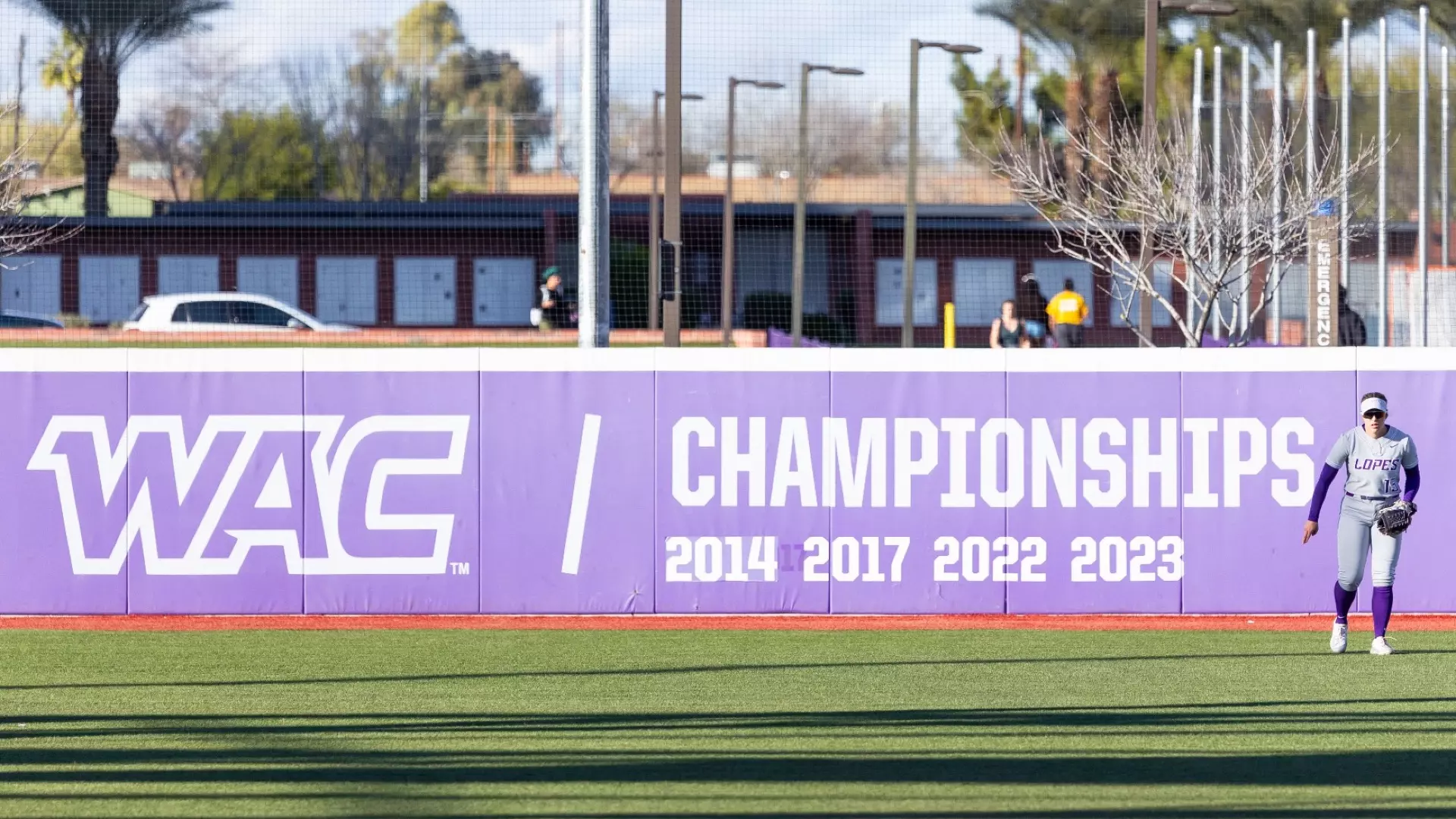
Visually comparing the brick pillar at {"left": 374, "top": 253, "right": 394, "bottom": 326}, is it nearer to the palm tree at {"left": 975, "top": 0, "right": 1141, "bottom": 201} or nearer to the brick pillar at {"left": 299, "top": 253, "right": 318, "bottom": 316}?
the brick pillar at {"left": 299, "top": 253, "right": 318, "bottom": 316}

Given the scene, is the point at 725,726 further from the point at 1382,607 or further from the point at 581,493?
the point at 581,493

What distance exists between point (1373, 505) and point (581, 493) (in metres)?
5.89

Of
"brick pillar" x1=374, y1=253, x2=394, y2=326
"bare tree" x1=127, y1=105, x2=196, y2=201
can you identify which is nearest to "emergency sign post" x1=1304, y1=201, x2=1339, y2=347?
"brick pillar" x1=374, y1=253, x2=394, y2=326

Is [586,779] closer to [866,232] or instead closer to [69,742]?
[69,742]

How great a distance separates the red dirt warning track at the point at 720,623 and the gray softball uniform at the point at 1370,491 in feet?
5.97

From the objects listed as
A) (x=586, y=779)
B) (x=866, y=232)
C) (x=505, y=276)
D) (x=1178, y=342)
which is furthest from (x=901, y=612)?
(x=866, y=232)

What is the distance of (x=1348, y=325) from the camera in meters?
21.3

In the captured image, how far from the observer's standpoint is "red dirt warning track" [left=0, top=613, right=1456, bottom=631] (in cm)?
1344

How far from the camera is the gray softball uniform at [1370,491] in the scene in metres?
11.4

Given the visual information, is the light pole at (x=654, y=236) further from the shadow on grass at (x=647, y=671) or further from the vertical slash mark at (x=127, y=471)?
the shadow on grass at (x=647, y=671)

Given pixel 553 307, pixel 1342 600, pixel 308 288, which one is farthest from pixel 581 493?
pixel 308 288

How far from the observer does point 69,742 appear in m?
8.09

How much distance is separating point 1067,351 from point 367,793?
834cm

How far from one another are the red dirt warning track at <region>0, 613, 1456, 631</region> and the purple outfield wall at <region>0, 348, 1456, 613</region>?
10 cm
